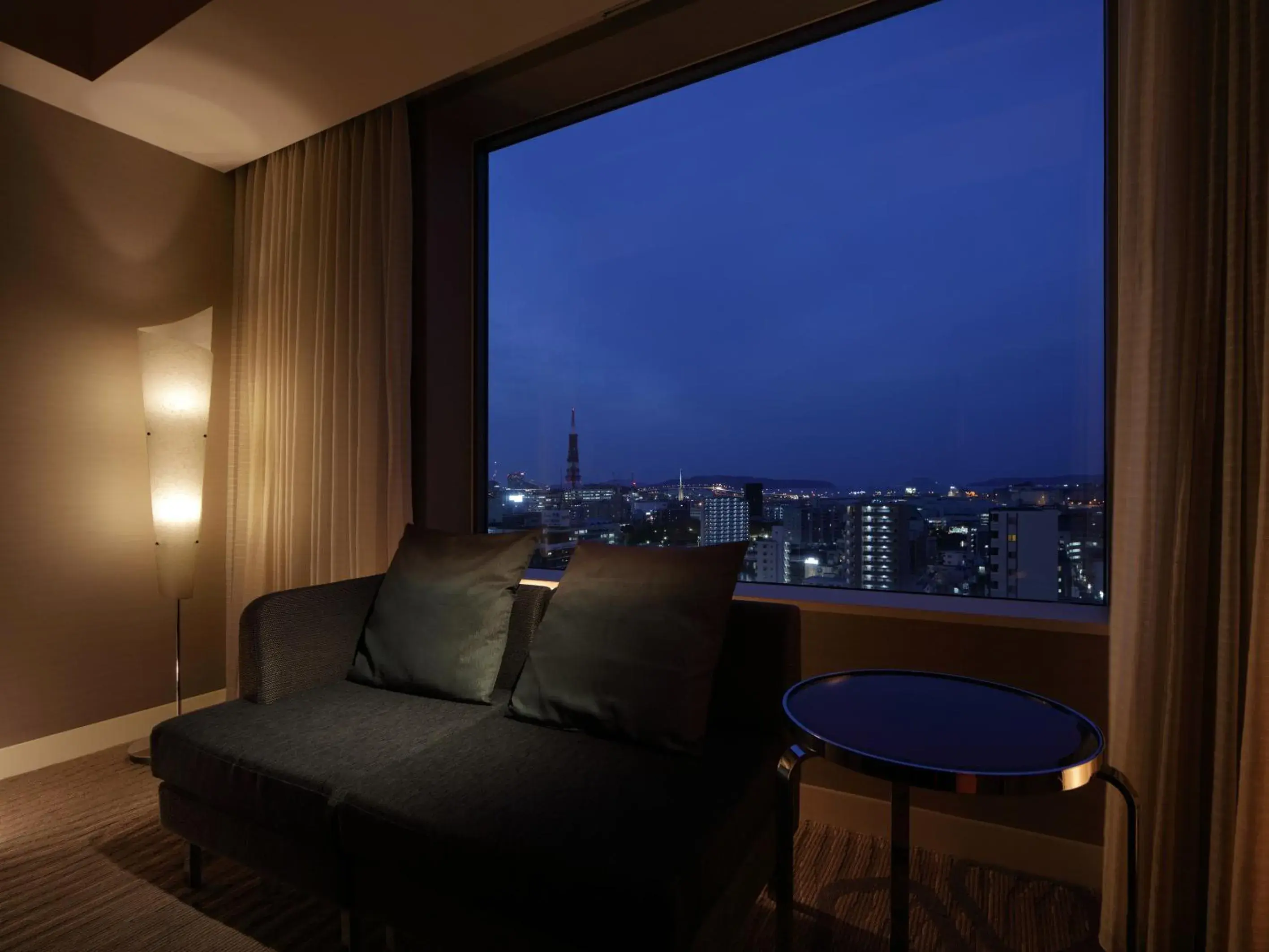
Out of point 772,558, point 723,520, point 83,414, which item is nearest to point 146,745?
point 83,414

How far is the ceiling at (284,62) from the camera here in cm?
214

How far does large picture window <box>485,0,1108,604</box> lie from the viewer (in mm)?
2078

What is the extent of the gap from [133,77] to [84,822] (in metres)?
2.62

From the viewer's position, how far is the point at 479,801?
1312 millimetres

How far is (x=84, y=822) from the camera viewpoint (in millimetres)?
2174

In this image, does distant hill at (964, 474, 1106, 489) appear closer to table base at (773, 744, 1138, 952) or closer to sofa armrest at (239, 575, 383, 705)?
table base at (773, 744, 1138, 952)

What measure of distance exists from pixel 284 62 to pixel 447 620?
207 centimetres

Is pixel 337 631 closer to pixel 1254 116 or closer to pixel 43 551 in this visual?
pixel 43 551

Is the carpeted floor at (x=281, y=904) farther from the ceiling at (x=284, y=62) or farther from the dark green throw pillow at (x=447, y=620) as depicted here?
the ceiling at (x=284, y=62)

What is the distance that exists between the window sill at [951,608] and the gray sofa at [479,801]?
434 mm

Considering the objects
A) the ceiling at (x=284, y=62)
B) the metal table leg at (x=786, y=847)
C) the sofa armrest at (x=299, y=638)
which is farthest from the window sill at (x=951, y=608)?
the ceiling at (x=284, y=62)

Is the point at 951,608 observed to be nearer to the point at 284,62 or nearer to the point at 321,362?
the point at 321,362

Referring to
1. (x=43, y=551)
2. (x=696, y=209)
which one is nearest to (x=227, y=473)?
(x=43, y=551)

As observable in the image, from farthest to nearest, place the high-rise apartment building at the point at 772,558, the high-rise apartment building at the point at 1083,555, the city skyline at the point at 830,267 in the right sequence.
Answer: the high-rise apartment building at the point at 772,558 < the city skyline at the point at 830,267 < the high-rise apartment building at the point at 1083,555
